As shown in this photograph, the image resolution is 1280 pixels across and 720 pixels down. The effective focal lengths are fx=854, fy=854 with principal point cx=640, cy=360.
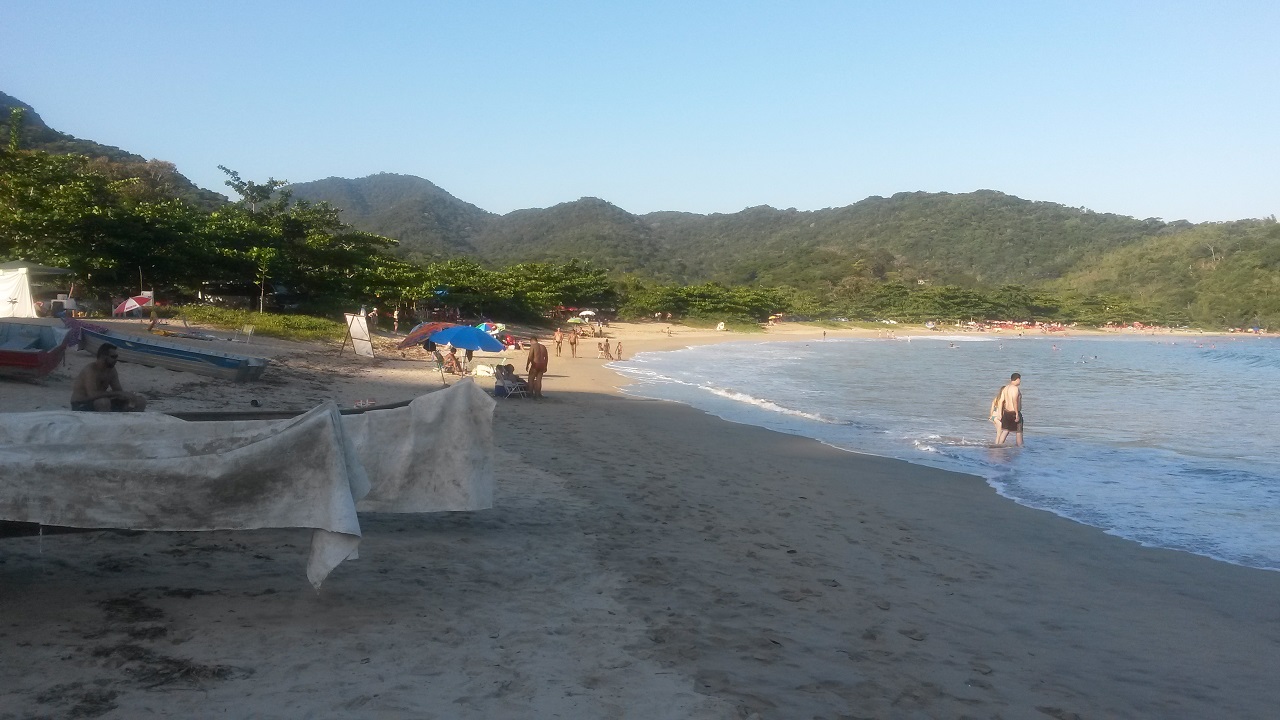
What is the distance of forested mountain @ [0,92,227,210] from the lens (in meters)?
53.0

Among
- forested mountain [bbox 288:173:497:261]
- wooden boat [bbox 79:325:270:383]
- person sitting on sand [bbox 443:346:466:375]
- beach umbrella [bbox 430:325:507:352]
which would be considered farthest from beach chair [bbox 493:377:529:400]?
forested mountain [bbox 288:173:497:261]

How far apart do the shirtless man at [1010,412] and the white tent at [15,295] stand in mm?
20832

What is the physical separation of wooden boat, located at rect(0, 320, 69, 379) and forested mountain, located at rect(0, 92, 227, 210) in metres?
38.8

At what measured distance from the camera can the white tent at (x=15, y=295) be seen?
19516 mm

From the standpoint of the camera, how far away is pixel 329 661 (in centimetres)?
418

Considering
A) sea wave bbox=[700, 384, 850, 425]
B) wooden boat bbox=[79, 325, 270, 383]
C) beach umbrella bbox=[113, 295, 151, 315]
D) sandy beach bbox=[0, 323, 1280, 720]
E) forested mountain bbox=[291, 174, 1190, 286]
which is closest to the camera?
sandy beach bbox=[0, 323, 1280, 720]

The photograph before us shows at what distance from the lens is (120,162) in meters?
60.3

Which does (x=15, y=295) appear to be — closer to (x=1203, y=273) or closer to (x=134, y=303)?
(x=134, y=303)

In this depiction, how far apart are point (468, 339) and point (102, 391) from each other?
11011mm

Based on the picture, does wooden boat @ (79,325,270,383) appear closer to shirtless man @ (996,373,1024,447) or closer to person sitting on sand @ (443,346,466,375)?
person sitting on sand @ (443,346,466,375)

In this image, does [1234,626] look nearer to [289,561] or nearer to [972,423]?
[289,561]

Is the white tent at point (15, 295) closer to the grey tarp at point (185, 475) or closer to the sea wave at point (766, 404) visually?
the sea wave at point (766, 404)

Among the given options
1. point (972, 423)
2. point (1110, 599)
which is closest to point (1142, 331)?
point (972, 423)

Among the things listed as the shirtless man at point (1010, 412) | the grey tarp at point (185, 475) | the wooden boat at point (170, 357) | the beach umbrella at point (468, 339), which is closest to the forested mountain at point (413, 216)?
the beach umbrella at point (468, 339)
